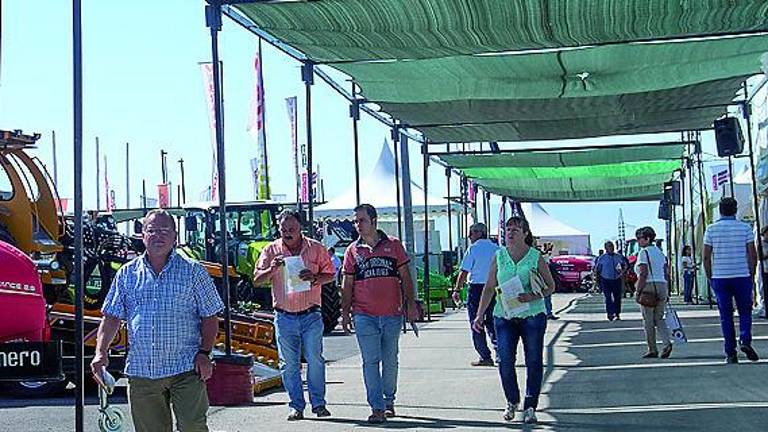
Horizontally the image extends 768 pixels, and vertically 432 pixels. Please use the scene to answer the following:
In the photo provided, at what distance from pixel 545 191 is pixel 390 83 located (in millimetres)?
19374

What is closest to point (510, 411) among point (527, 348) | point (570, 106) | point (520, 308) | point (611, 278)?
point (527, 348)

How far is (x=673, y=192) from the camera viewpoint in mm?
31609

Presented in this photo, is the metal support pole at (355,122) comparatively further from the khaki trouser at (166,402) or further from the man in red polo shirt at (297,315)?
the khaki trouser at (166,402)

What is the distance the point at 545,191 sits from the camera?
111 ft

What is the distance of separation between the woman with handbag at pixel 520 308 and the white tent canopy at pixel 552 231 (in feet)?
157

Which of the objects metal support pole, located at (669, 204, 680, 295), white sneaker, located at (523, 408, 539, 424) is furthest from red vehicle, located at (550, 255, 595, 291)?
white sneaker, located at (523, 408, 539, 424)

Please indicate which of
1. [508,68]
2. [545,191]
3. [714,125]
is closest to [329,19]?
[508,68]

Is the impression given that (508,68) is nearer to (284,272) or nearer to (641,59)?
(641,59)

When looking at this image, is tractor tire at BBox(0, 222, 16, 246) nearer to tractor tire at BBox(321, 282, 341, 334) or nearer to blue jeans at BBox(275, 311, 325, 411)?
blue jeans at BBox(275, 311, 325, 411)

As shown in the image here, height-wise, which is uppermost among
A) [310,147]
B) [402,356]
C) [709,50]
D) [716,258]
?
[709,50]

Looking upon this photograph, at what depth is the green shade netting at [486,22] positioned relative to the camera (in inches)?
432

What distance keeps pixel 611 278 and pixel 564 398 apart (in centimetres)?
1350

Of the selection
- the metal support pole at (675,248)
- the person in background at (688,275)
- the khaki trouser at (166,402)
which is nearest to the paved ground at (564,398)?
the khaki trouser at (166,402)

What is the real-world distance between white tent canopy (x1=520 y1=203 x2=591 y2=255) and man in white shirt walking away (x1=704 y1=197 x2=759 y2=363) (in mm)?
44447
